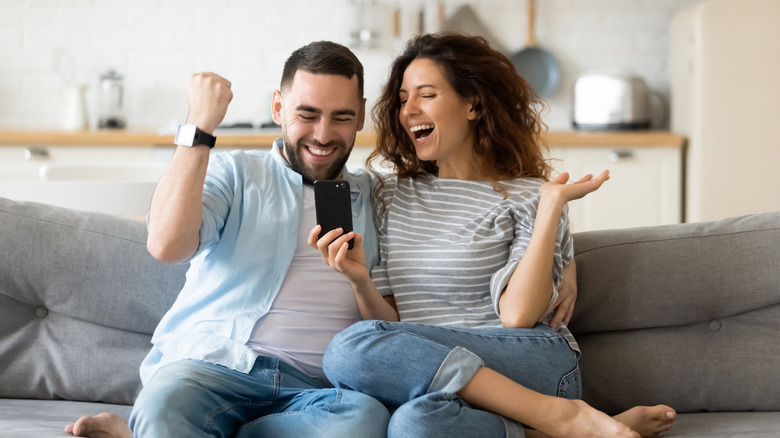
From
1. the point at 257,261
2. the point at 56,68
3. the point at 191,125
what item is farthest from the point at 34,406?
the point at 56,68

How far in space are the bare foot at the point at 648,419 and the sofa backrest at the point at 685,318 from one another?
21 centimetres

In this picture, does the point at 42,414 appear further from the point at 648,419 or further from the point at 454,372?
the point at 648,419

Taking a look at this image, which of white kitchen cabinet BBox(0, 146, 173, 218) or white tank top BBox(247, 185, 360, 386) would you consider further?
white kitchen cabinet BBox(0, 146, 173, 218)

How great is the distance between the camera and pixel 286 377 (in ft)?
5.50

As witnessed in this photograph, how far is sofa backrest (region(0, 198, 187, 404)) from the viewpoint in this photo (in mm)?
1899

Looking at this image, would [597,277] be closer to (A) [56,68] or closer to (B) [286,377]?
(B) [286,377]

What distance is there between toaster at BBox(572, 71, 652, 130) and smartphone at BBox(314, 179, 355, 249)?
2868mm

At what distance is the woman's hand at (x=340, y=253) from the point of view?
165cm

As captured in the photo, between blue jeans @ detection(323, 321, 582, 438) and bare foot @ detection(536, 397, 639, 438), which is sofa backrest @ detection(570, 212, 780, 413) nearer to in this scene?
blue jeans @ detection(323, 321, 582, 438)

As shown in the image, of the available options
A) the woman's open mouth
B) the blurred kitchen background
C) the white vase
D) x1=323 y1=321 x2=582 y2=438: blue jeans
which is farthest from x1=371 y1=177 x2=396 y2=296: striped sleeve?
the white vase

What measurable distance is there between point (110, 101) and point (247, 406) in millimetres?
3315

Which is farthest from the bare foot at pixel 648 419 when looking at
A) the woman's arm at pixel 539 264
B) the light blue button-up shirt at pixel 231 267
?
the light blue button-up shirt at pixel 231 267

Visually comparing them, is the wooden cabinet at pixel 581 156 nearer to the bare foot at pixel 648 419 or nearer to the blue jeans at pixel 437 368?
the blue jeans at pixel 437 368

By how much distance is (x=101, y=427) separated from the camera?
1630 mm
